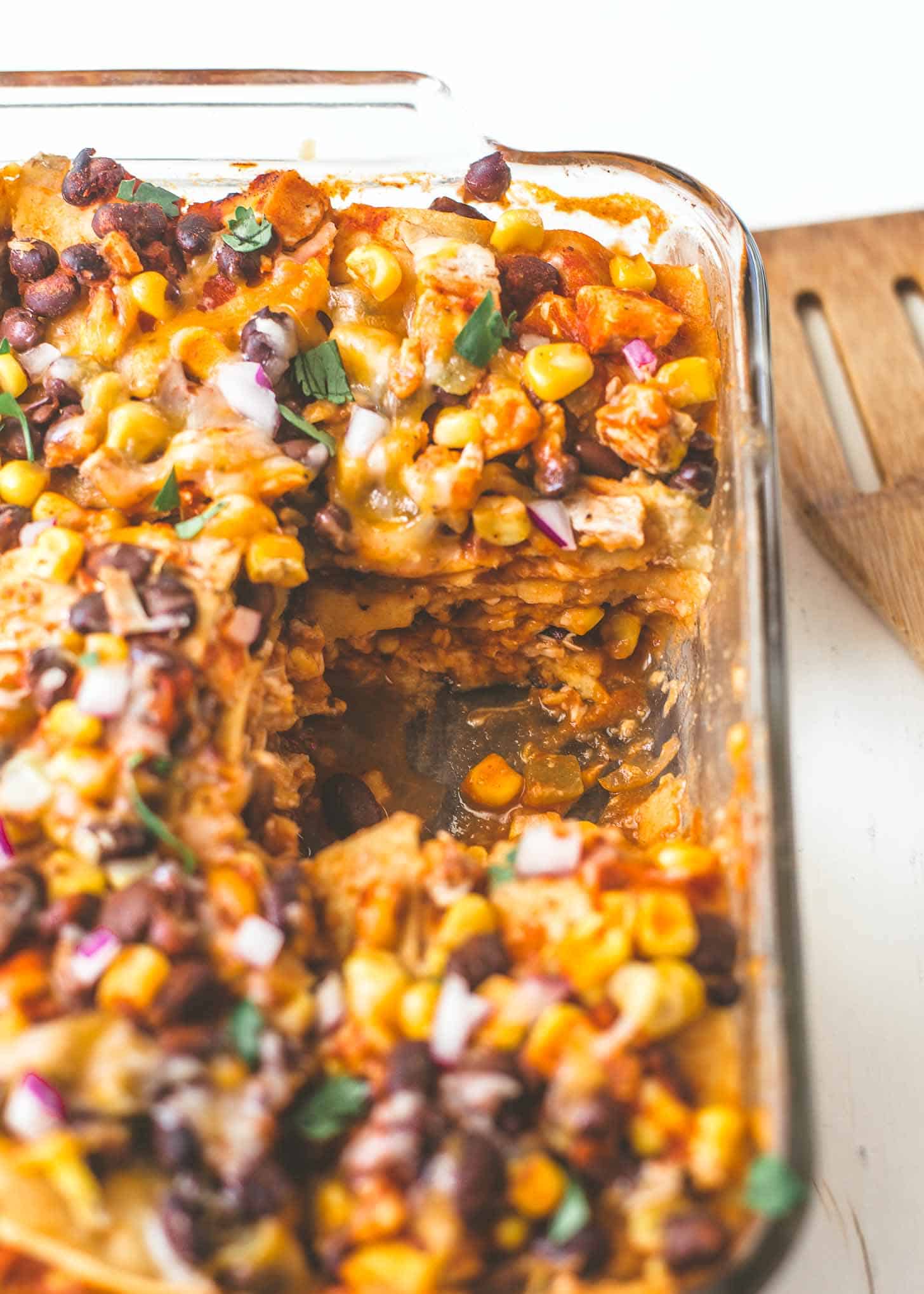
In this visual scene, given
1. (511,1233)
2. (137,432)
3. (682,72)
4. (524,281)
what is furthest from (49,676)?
(682,72)

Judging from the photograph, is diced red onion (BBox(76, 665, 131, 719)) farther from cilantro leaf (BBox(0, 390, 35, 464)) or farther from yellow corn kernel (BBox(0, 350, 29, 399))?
yellow corn kernel (BBox(0, 350, 29, 399))

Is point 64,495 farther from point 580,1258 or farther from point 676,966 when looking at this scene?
point 580,1258

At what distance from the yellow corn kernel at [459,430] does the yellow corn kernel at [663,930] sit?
1.16 meters

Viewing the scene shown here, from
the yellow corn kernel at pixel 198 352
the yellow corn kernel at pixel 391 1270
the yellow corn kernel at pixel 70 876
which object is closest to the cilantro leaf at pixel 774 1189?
the yellow corn kernel at pixel 391 1270

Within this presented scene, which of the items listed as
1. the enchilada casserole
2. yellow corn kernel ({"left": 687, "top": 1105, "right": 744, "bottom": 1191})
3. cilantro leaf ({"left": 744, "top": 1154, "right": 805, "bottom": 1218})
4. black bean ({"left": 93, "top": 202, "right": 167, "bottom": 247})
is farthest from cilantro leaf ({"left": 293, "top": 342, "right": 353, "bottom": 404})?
cilantro leaf ({"left": 744, "top": 1154, "right": 805, "bottom": 1218})

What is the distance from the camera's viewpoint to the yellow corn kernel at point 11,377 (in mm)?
3119

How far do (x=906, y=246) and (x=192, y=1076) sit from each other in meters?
3.72

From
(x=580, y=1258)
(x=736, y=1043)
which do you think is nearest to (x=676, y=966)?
(x=736, y=1043)

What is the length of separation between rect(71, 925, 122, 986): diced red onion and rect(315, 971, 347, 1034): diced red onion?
0.37 metres

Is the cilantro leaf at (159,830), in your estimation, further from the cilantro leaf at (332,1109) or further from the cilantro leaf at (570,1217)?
the cilantro leaf at (570,1217)

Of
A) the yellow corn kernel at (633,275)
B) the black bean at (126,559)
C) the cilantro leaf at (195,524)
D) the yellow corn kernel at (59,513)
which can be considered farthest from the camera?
the yellow corn kernel at (633,275)

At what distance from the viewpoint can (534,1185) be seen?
2.15m

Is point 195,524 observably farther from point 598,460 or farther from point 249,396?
point 598,460

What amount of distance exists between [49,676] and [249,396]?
0.83m
